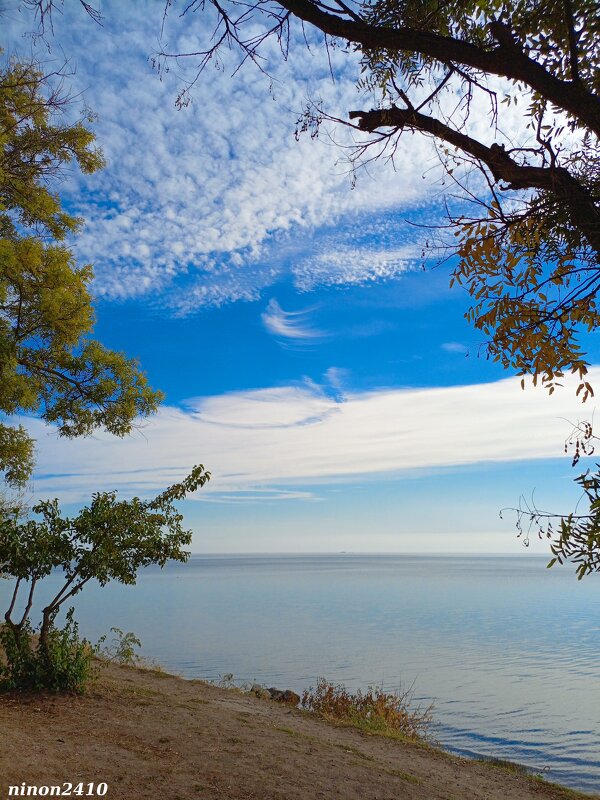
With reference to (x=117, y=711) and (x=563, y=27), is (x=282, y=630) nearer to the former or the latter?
(x=117, y=711)

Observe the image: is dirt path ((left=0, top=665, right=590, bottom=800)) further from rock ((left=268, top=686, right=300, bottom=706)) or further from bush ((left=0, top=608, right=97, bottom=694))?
rock ((left=268, top=686, right=300, bottom=706))

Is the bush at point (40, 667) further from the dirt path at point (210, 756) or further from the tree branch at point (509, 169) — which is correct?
the tree branch at point (509, 169)

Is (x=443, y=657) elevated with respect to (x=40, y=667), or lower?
lower

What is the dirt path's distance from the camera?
7.50m

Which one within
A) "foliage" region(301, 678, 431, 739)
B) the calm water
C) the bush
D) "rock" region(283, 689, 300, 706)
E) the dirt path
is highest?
the bush

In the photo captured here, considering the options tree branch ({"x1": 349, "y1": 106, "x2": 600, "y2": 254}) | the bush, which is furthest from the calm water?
tree branch ({"x1": 349, "y1": 106, "x2": 600, "y2": 254})

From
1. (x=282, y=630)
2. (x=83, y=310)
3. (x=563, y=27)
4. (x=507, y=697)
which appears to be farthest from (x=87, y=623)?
(x=563, y=27)

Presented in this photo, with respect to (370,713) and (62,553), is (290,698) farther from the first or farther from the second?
(62,553)

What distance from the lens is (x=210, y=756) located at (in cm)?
870

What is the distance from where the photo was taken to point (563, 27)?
5598 millimetres

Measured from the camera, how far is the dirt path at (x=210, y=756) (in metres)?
7.50

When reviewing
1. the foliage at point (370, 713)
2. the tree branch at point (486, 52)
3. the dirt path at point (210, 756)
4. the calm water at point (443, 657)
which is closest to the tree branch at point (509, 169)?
the tree branch at point (486, 52)

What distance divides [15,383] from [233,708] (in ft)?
27.0

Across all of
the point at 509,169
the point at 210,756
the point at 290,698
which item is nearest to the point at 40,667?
the point at 210,756
